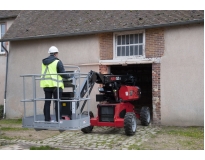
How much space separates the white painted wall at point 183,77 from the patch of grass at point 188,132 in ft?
1.57

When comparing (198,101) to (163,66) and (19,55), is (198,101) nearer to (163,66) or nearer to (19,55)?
(163,66)

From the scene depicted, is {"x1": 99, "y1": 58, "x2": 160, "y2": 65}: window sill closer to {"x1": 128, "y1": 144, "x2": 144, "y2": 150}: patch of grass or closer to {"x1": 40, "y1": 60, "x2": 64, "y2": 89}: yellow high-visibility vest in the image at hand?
{"x1": 128, "y1": 144, "x2": 144, "y2": 150}: patch of grass

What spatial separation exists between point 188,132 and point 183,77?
2.05 metres

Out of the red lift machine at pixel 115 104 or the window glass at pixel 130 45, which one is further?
the window glass at pixel 130 45

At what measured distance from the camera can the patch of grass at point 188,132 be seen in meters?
9.62

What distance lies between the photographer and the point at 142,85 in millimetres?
17922

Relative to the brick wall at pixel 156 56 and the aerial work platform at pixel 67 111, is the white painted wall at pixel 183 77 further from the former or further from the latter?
the aerial work platform at pixel 67 111

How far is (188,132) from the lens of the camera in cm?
1007

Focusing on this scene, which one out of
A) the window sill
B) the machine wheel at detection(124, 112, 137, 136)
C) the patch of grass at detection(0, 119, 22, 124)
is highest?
the window sill

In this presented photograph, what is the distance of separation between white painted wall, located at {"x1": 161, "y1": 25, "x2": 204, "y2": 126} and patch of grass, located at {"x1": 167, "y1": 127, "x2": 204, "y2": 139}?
18.9 inches

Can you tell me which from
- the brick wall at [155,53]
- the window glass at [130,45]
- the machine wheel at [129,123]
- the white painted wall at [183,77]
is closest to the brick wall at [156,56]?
the brick wall at [155,53]

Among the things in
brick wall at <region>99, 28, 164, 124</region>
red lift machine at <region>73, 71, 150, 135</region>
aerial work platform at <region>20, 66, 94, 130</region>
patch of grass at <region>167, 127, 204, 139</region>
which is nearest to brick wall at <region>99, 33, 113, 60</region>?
brick wall at <region>99, 28, 164, 124</region>

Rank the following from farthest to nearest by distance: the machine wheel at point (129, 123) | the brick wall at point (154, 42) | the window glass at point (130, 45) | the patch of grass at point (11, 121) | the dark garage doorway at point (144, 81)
Result: the dark garage doorway at point (144, 81), the patch of grass at point (11, 121), the window glass at point (130, 45), the brick wall at point (154, 42), the machine wheel at point (129, 123)

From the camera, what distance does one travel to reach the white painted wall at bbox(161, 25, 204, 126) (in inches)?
431
